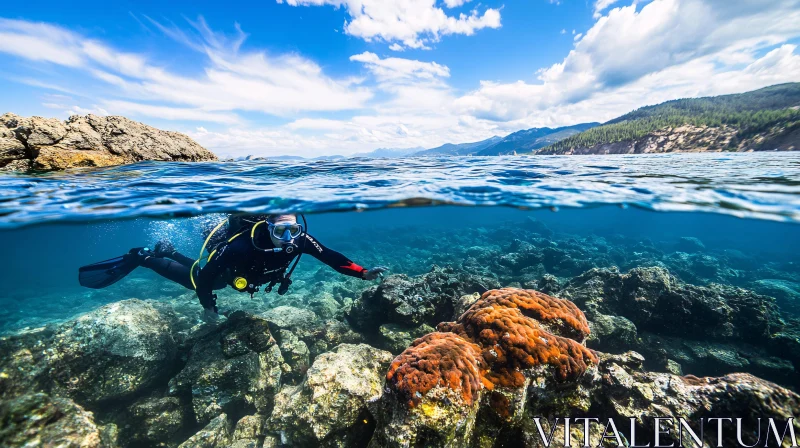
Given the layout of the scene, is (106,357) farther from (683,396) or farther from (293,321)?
(683,396)

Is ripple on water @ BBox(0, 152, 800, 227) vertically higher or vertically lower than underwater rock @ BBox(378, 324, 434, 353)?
higher

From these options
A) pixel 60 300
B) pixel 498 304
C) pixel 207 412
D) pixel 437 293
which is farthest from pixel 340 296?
pixel 60 300

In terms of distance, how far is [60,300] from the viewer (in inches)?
784

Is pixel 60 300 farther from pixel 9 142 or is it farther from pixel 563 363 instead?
pixel 563 363

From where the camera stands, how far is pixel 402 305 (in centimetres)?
696

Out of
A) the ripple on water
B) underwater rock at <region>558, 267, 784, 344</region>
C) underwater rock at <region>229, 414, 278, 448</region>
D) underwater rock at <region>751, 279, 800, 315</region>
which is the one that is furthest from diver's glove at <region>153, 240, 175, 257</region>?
underwater rock at <region>751, 279, 800, 315</region>

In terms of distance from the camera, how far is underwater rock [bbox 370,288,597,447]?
3.46m

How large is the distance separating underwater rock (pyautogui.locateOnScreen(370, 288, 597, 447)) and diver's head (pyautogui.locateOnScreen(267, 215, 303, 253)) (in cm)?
398

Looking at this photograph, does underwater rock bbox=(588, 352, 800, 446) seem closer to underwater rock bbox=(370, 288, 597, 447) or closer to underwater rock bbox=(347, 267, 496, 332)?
underwater rock bbox=(370, 288, 597, 447)

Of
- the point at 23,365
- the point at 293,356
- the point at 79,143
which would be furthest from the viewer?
the point at 79,143

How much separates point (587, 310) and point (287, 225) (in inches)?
333

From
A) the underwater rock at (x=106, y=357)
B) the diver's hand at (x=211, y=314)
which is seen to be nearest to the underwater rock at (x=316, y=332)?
the diver's hand at (x=211, y=314)

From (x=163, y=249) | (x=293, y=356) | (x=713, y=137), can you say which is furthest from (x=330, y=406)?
(x=713, y=137)

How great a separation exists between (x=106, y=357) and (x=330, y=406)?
5239mm
